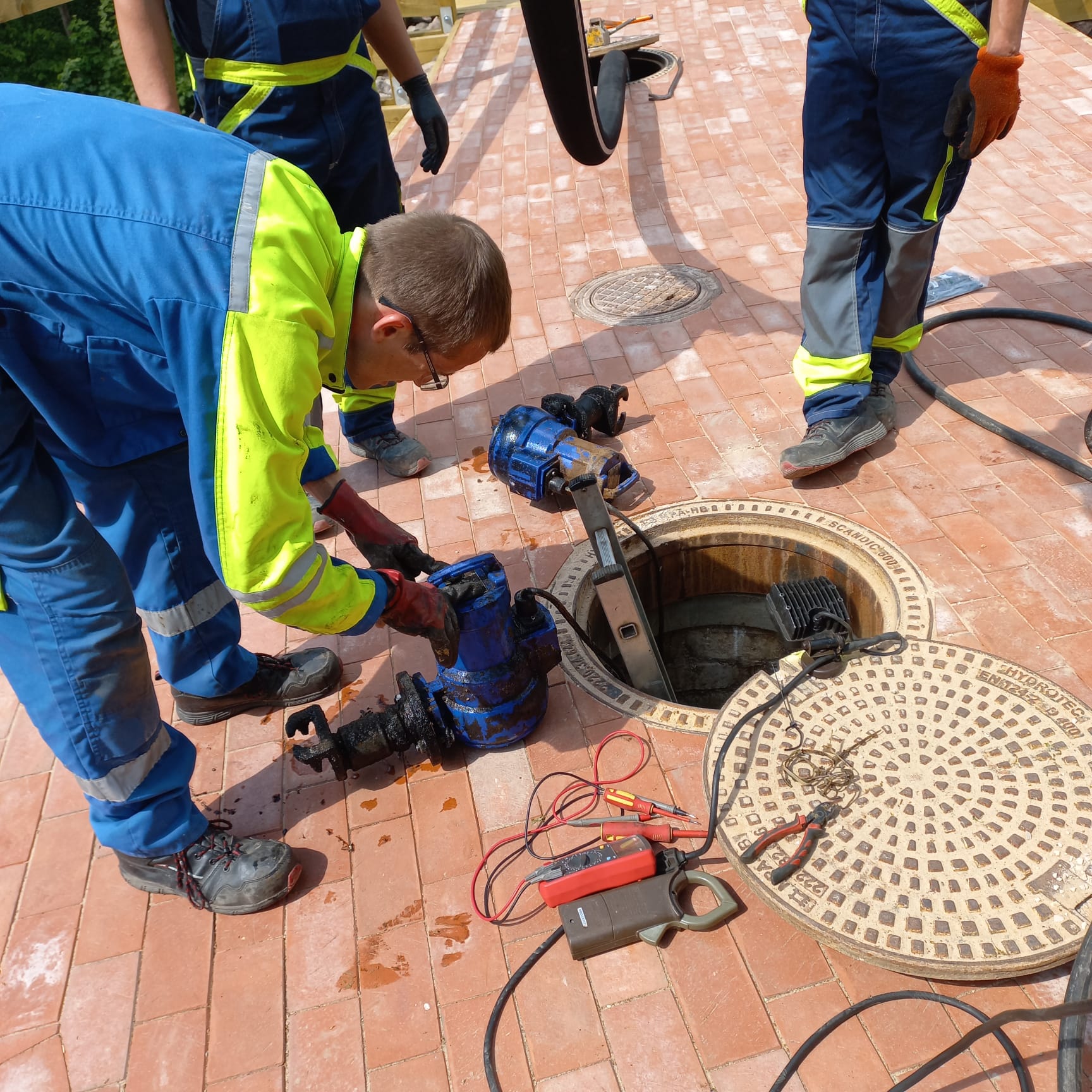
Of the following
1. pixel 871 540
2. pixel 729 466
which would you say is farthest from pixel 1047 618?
pixel 729 466

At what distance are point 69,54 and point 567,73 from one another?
19.0 meters

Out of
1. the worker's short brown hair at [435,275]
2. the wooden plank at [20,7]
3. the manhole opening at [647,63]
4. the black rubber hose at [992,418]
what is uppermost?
the wooden plank at [20,7]

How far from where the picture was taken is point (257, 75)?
2791 millimetres

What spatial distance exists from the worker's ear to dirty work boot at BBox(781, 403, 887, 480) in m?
1.70

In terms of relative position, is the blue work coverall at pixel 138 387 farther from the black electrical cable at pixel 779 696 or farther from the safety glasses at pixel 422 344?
the black electrical cable at pixel 779 696

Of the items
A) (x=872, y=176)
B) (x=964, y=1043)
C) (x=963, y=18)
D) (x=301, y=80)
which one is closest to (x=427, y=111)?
(x=301, y=80)

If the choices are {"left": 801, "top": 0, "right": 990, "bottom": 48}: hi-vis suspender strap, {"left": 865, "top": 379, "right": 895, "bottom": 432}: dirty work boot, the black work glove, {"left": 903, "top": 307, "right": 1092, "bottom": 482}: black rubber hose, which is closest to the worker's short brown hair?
the black work glove

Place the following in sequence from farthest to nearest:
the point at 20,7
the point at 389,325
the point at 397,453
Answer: the point at 20,7 < the point at 397,453 < the point at 389,325

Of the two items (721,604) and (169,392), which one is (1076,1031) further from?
(169,392)

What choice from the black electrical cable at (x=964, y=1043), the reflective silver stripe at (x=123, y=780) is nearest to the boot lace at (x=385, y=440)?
the reflective silver stripe at (x=123, y=780)

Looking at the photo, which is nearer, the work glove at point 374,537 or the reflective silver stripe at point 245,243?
the reflective silver stripe at point 245,243

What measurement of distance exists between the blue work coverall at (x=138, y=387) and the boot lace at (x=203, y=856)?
0.15ft

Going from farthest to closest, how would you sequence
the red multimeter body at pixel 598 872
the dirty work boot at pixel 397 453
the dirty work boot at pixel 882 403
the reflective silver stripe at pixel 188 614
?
the dirty work boot at pixel 397 453 < the dirty work boot at pixel 882 403 < the reflective silver stripe at pixel 188 614 < the red multimeter body at pixel 598 872

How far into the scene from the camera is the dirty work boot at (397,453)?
11.0ft
